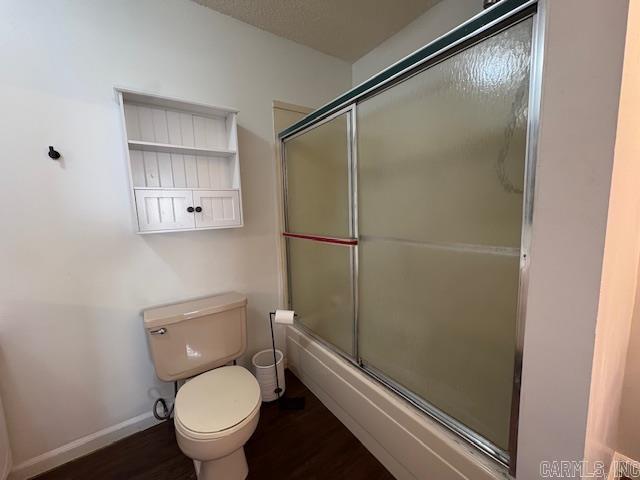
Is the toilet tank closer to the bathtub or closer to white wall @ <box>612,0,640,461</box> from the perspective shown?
the bathtub

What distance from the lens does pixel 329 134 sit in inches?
62.3

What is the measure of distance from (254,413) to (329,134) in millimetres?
1503

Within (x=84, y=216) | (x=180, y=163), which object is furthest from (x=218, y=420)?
(x=180, y=163)

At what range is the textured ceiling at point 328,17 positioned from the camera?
158 cm

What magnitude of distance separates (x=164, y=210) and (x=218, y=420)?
1.05 metres

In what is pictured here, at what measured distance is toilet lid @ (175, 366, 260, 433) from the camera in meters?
1.12

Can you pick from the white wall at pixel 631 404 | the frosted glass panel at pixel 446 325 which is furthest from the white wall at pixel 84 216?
the white wall at pixel 631 404

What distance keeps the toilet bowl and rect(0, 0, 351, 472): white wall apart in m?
0.52

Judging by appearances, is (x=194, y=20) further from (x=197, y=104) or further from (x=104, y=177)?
(x=104, y=177)

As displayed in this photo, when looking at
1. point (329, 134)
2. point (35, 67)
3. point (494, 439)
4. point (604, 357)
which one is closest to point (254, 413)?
point (494, 439)

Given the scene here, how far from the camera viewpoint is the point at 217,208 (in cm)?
159

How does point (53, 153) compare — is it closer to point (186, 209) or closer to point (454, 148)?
point (186, 209)

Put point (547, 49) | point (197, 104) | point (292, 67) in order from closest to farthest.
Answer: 1. point (547, 49)
2. point (197, 104)
3. point (292, 67)

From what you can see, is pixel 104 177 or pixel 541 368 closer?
pixel 541 368
